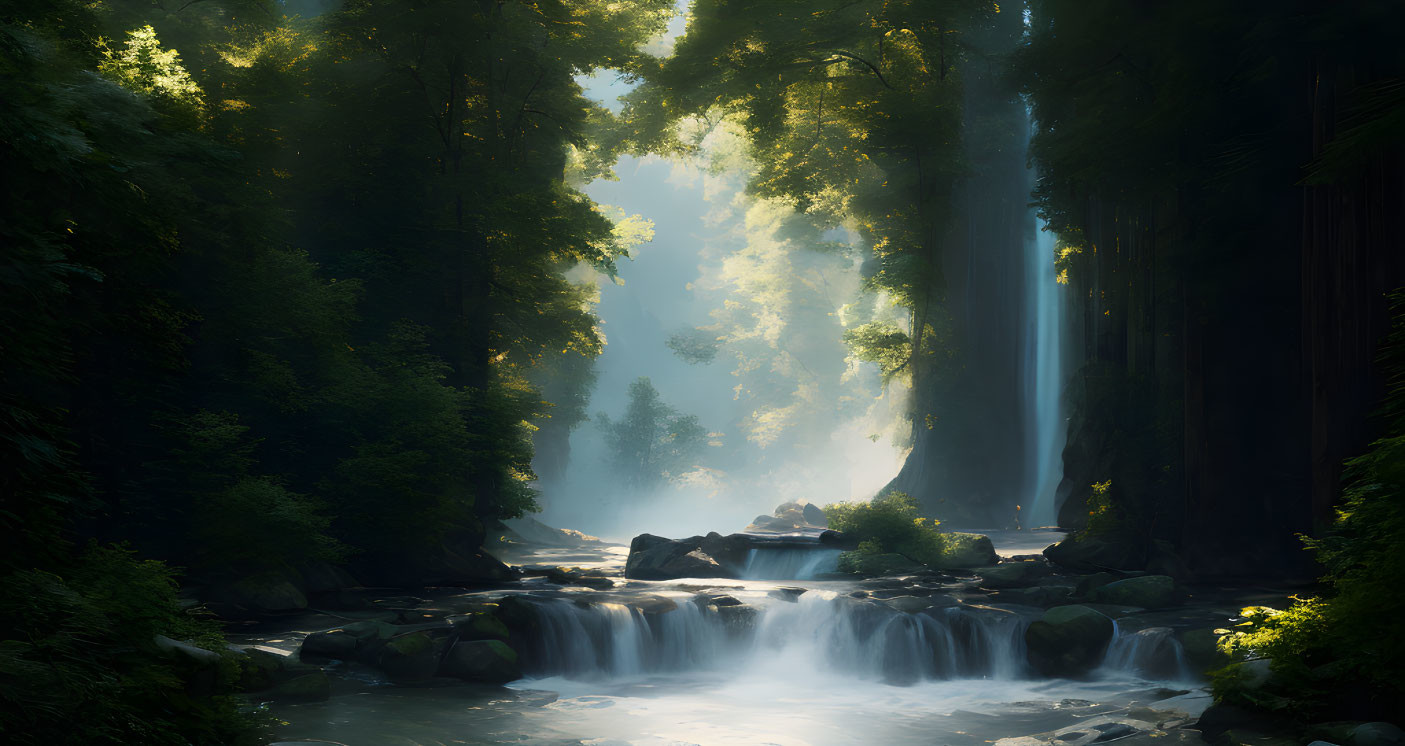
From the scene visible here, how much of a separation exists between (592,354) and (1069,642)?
65.9 ft

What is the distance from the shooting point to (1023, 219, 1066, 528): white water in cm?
3678

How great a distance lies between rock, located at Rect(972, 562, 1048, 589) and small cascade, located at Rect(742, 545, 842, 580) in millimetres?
4493

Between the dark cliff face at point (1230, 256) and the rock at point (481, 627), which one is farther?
the rock at point (481, 627)

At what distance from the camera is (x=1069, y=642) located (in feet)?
47.5

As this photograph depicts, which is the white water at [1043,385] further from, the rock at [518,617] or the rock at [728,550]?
the rock at [518,617]

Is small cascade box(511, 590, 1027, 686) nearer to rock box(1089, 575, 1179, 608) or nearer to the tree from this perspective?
rock box(1089, 575, 1179, 608)

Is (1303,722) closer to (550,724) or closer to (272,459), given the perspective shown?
(550,724)

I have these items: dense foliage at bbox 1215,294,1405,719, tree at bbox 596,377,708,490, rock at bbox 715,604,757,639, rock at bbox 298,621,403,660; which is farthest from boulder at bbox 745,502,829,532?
dense foliage at bbox 1215,294,1405,719

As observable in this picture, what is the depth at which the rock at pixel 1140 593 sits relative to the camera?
53.5ft

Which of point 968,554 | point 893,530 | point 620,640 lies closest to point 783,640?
point 620,640

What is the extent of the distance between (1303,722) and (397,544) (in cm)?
1473

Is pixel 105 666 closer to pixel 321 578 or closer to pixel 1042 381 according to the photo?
pixel 321 578

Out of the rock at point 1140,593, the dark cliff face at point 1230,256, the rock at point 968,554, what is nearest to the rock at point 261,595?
the rock at point 1140,593

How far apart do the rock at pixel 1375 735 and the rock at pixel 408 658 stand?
432 inches
